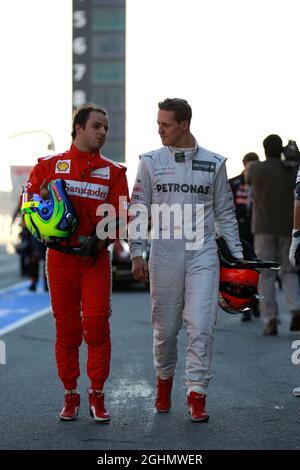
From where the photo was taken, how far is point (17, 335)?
39.8 ft

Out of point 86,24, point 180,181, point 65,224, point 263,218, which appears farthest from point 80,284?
point 86,24

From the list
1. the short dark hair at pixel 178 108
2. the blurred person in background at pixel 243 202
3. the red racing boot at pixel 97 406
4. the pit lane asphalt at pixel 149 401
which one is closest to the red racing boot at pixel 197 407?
the pit lane asphalt at pixel 149 401

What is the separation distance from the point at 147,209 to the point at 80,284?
60 cm

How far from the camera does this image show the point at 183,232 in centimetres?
675

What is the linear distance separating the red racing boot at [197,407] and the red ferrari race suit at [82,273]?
1.69 feet

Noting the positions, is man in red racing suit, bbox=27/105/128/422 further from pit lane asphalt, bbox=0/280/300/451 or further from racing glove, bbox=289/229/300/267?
racing glove, bbox=289/229/300/267

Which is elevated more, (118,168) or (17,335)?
(118,168)

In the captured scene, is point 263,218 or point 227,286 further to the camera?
point 263,218

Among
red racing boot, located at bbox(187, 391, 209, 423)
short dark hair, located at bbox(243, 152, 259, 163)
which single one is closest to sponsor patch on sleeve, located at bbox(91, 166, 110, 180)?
red racing boot, located at bbox(187, 391, 209, 423)

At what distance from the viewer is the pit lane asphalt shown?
5.94m

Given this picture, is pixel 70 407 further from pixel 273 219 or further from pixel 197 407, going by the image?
pixel 273 219

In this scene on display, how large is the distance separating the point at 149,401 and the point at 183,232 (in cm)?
128

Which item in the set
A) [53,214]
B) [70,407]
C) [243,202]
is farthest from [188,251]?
[243,202]

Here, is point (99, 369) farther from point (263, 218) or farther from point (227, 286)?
point (263, 218)
